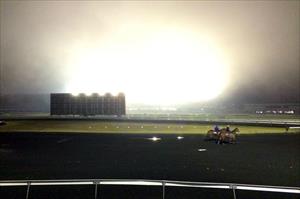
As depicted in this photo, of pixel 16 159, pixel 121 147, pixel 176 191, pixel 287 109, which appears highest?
pixel 287 109

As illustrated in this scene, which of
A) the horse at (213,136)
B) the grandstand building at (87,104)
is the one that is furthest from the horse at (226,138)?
the grandstand building at (87,104)

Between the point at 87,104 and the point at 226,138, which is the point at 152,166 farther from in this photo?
the point at 87,104

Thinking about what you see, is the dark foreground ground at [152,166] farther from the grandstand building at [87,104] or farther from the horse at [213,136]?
the grandstand building at [87,104]

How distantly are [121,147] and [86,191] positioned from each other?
21694 millimetres

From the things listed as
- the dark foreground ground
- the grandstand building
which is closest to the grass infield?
the dark foreground ground

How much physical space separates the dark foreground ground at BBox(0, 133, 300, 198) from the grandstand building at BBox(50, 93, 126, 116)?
3220 inches

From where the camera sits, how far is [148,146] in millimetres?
41875

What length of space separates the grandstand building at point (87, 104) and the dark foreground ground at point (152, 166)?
81.8 metres

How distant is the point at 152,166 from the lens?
28219 mm

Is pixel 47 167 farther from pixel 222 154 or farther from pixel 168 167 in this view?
A: pixel 222 154

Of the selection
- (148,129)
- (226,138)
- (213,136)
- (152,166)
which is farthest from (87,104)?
(152,166)

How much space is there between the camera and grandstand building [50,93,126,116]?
4897 inches

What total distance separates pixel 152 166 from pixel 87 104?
334ft

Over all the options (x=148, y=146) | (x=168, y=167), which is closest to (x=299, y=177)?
(x=168, y=167)
